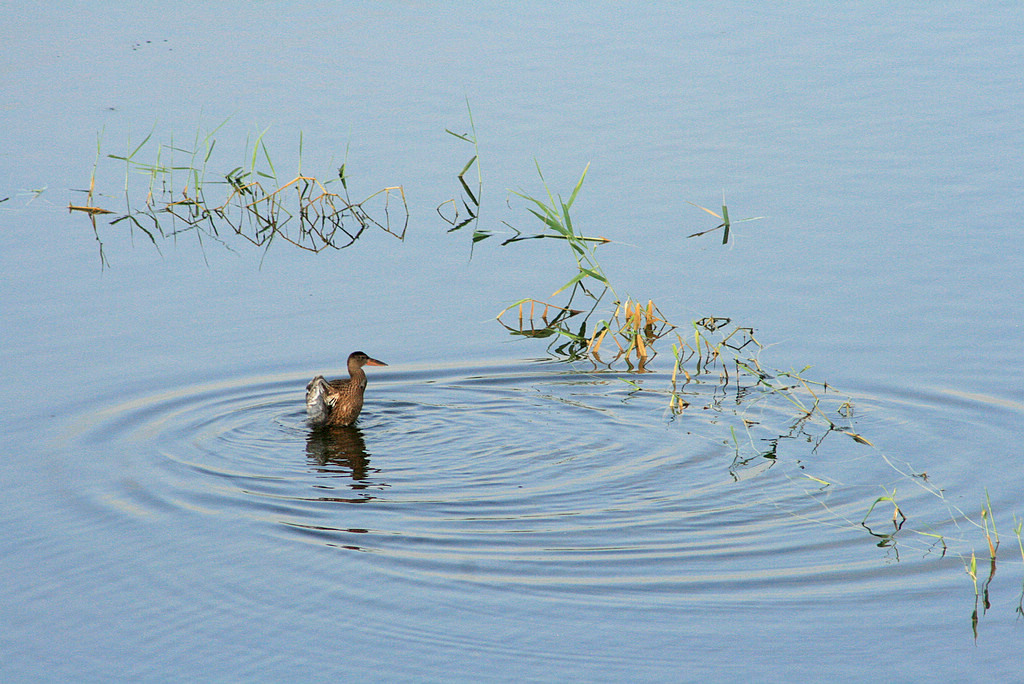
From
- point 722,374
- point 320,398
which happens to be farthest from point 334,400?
point 722,374

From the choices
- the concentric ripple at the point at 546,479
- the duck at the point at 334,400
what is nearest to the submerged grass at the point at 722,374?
the concentric ripple at the point at 546,479

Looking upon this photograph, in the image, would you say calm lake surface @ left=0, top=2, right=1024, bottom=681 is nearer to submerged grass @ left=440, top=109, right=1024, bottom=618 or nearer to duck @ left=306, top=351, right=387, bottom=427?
submerged grass @ left=440, top=109, right=1024, bottom=618

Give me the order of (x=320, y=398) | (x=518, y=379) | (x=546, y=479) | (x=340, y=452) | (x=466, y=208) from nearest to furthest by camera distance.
→ (x=546, y=479) → (x=340, y=452) → (x=320, y=398) → (x=518, y=379) → (x=466, y=208)

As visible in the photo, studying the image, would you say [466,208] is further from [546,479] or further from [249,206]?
[546,479]

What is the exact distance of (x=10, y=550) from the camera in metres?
6.89

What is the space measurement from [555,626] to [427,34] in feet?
47.6

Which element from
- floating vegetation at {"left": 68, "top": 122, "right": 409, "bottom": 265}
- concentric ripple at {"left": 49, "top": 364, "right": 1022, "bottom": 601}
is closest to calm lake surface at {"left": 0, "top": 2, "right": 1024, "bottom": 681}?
concentric ripple at {"left": 49, "top": 364, "right": 1022, "bottom": 601}

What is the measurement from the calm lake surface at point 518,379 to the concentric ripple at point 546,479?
0.03m

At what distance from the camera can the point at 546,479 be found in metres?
7.82

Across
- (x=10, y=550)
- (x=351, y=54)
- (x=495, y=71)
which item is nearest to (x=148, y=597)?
(x=10, y=550)

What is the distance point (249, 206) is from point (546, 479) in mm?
6281

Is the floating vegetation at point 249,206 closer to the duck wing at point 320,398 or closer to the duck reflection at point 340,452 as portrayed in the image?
the duck wing at point 320,398

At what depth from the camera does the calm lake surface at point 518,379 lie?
6.05 meters

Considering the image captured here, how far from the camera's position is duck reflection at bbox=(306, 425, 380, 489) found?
817cm
